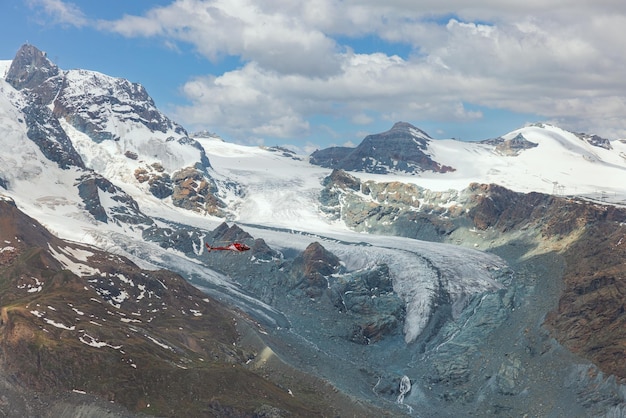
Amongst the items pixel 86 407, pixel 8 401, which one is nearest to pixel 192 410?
pixel 86 407

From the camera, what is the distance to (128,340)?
200 metres

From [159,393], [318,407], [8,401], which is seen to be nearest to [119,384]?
[159,393]

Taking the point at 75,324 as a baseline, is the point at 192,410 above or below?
below

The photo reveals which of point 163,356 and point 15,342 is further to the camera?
point 163,356

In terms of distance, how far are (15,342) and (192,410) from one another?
41991 millimetres

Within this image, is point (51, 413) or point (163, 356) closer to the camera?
point (51, 413)

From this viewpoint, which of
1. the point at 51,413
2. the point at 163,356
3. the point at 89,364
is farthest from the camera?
the point at 163,356

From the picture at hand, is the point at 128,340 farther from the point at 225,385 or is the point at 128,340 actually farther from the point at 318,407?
the point at 318,407

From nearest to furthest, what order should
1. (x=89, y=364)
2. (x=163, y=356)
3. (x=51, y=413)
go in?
(x=51, y=413)
(x=89, y=364)
(x=163, y=356)

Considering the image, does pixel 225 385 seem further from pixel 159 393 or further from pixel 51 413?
pixel 51 413

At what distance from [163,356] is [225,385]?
55.6 ft

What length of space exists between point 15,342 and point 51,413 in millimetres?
21952

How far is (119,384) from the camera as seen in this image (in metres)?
181

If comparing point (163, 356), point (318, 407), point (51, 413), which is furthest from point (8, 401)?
point (318, 407)
